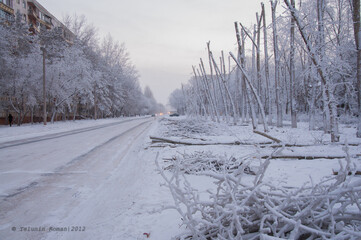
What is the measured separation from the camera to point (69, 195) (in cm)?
471

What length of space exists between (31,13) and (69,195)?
57.3m

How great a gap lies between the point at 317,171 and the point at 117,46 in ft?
194

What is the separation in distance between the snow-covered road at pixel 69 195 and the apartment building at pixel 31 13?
129 feet

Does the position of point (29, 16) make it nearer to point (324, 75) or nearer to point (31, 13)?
point (31, 13)

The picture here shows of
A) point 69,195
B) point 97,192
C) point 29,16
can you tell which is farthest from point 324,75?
point 29,16

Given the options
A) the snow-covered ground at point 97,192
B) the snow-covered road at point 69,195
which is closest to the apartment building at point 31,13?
the snow-covered road at point 69,195

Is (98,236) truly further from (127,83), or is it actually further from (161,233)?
(127,83)

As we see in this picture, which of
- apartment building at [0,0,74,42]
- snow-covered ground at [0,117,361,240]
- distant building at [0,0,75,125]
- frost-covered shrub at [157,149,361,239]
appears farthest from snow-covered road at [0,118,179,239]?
apartment building at [0,0,74,42]

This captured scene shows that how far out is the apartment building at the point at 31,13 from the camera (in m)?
38.1

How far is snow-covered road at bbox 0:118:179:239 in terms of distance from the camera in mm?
3342

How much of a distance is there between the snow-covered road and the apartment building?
39.3 m

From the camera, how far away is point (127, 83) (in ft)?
214

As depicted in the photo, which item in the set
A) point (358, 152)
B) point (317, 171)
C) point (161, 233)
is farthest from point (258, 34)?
point (161, 233)

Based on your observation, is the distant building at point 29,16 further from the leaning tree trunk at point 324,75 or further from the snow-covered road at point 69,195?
the leaning tree trunk at point 324,75
